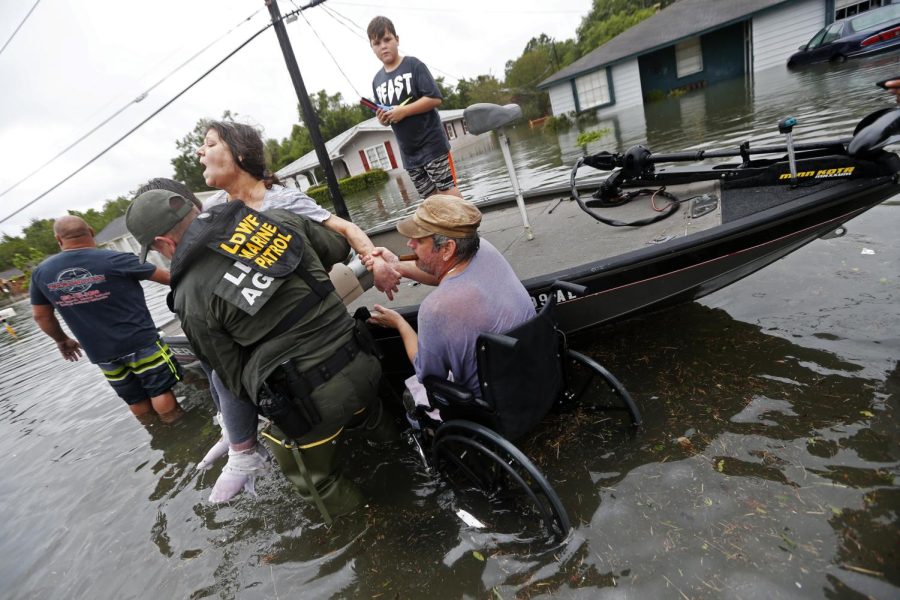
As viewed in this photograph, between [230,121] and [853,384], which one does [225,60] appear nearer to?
[230,121]

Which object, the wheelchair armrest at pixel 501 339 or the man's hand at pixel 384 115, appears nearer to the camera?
the wheelchair armrest at pixel 501 339

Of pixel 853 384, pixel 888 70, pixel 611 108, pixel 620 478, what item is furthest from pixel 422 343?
pixel 611 108

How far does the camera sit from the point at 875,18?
14406 millimetres

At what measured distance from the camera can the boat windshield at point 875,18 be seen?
13.7m

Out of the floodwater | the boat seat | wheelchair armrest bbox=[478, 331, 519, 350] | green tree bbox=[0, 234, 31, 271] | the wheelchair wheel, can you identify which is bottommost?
the floodwater

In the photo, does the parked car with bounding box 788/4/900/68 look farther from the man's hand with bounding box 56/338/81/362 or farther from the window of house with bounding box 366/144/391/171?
the window of house with bounding box 366/144/391/171

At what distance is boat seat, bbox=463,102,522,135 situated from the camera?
3170 millimetres

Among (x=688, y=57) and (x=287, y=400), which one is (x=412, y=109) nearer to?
(x=287, y=400)

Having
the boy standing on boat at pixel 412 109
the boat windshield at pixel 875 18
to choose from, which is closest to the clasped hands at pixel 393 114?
the boy standing on boat at pixel 412 109

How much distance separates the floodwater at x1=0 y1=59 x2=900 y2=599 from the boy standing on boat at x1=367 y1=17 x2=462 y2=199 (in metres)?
2.00

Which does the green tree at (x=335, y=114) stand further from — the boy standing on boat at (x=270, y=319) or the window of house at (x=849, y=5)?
the boy standing on boat at (x=270, y=319)

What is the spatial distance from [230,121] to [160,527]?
2.95 m

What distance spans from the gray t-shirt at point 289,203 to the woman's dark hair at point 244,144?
0.44 ft

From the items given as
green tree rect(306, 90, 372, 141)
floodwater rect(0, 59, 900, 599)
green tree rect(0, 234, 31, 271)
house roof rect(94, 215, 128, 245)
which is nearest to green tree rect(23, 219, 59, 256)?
green tree rect(0, 234, 31, 271)
